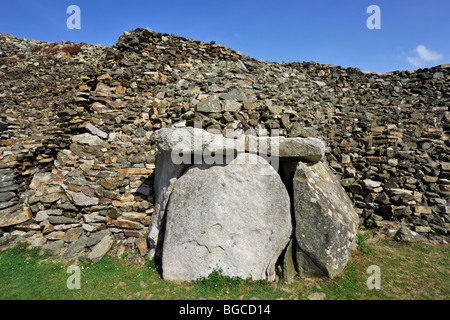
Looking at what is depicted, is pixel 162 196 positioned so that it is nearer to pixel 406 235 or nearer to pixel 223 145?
pixel 223 145

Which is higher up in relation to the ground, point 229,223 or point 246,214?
point 246,214

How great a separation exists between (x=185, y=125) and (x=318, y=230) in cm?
566

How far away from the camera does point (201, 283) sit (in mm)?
5742

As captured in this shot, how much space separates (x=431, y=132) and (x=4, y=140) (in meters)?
22.1

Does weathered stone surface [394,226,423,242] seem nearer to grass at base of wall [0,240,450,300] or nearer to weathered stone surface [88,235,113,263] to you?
grass at base of wall [0,240,450,300]

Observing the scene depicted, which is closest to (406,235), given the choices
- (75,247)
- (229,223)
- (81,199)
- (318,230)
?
(318,230)

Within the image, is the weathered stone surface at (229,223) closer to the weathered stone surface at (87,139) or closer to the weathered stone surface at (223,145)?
the weathered stone surface at (223,145)

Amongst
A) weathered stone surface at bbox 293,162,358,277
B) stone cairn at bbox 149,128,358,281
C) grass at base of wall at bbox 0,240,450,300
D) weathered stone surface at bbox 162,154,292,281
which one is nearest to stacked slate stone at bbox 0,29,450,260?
grass at base of wall at bbox 0,240,450,300

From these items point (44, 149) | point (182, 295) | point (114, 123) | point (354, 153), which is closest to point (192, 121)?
point (114, 123)

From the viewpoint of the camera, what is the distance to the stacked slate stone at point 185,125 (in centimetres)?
782

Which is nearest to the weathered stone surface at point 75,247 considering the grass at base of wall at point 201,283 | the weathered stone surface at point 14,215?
the grass at base of wall at point 201,283

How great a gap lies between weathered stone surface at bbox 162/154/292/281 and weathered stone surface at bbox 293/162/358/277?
1.44 feet

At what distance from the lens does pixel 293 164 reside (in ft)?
23.0
